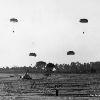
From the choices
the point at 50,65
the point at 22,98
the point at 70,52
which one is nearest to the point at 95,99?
the point at 22,98

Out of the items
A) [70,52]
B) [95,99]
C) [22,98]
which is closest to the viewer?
[95,99]

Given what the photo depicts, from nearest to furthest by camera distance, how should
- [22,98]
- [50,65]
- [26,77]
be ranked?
1. [22,98]
2. [26,77]
3. [50,65]

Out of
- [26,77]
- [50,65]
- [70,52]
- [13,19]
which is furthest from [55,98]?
[50,65]

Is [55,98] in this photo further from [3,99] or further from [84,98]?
[3,99]

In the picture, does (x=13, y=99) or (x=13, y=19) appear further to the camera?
(x=13, y=19)

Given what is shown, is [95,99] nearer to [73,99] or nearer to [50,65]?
[73,99]

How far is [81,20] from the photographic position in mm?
68625

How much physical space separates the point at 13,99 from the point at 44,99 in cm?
402

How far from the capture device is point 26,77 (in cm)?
11931

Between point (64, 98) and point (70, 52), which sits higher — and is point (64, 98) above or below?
below

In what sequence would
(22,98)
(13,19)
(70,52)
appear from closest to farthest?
(22,98) → (13,19) → (70,52)

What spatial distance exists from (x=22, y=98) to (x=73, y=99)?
7.05 meters

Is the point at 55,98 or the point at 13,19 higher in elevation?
the point at 13,19

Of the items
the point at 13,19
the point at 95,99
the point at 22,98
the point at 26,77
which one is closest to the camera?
the point at 95,99
